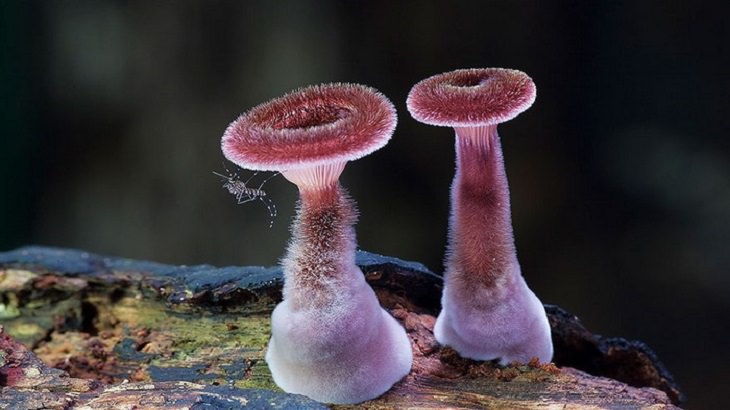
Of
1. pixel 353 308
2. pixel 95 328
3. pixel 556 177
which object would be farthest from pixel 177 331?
pixel 556 177

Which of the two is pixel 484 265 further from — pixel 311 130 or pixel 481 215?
pixel 311 130

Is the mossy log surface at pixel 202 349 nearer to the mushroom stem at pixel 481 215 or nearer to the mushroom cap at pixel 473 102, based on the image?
the mushroom stem at pixel 481 215

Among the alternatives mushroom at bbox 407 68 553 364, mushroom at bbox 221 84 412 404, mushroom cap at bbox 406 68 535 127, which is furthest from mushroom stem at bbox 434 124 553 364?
mushroom at bbox 221 84 412 404

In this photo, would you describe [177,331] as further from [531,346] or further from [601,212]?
[601,212]

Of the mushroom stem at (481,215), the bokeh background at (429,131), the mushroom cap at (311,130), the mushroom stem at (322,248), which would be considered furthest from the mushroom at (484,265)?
the bokeh background at (429,131)

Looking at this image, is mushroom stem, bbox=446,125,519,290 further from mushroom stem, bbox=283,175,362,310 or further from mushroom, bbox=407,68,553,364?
mushroom stem, bbox=283,175,362,310

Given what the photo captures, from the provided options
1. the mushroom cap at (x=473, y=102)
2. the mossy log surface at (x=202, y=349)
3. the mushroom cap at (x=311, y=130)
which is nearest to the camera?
the mushroom cap at (x=311, y=130)
